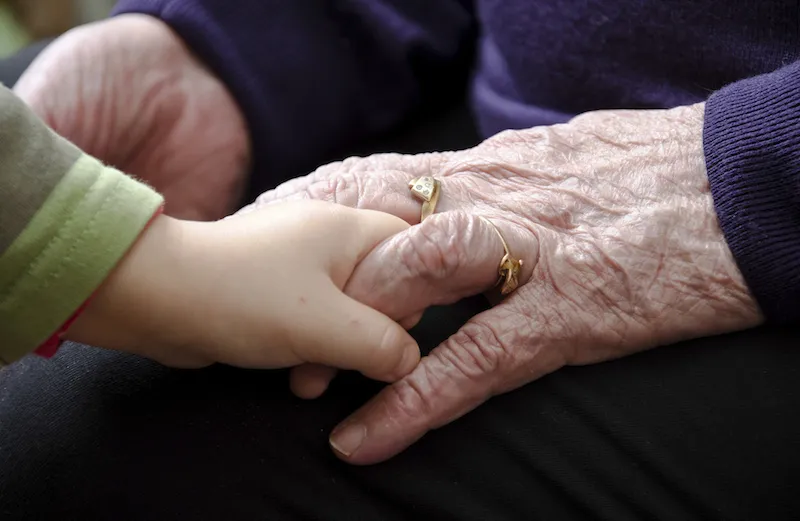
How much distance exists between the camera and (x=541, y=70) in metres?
0.89

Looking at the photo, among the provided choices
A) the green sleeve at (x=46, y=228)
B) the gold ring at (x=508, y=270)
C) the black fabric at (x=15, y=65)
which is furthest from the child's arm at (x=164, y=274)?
the black fabric at (x=15, y=65)

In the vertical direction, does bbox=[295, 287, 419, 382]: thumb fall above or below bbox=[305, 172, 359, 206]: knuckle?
below

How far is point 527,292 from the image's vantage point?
2.17 ft

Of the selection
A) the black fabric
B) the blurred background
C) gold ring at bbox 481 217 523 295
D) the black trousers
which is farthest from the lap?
the blurred background

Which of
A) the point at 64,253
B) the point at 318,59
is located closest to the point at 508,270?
the point at 64,253

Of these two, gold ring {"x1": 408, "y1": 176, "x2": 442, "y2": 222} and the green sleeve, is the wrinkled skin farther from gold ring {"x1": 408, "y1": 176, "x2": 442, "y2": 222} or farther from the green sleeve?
the green sleeve

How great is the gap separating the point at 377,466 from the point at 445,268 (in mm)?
176

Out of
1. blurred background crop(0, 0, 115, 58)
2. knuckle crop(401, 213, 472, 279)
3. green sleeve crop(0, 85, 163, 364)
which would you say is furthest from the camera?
blurred background crop(0, 0, 115, 58)

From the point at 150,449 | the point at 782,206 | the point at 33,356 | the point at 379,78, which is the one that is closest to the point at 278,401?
the point at 150,449

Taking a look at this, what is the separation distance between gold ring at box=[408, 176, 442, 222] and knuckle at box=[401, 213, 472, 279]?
6 centimetres

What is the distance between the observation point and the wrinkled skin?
616 millimetres

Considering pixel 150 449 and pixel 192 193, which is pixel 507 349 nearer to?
pixel 150 449

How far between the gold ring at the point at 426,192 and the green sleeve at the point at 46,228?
268mm

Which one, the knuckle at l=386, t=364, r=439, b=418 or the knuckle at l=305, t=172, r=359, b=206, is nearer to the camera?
the knuckle at l=386, t=364, r=439, b=418
